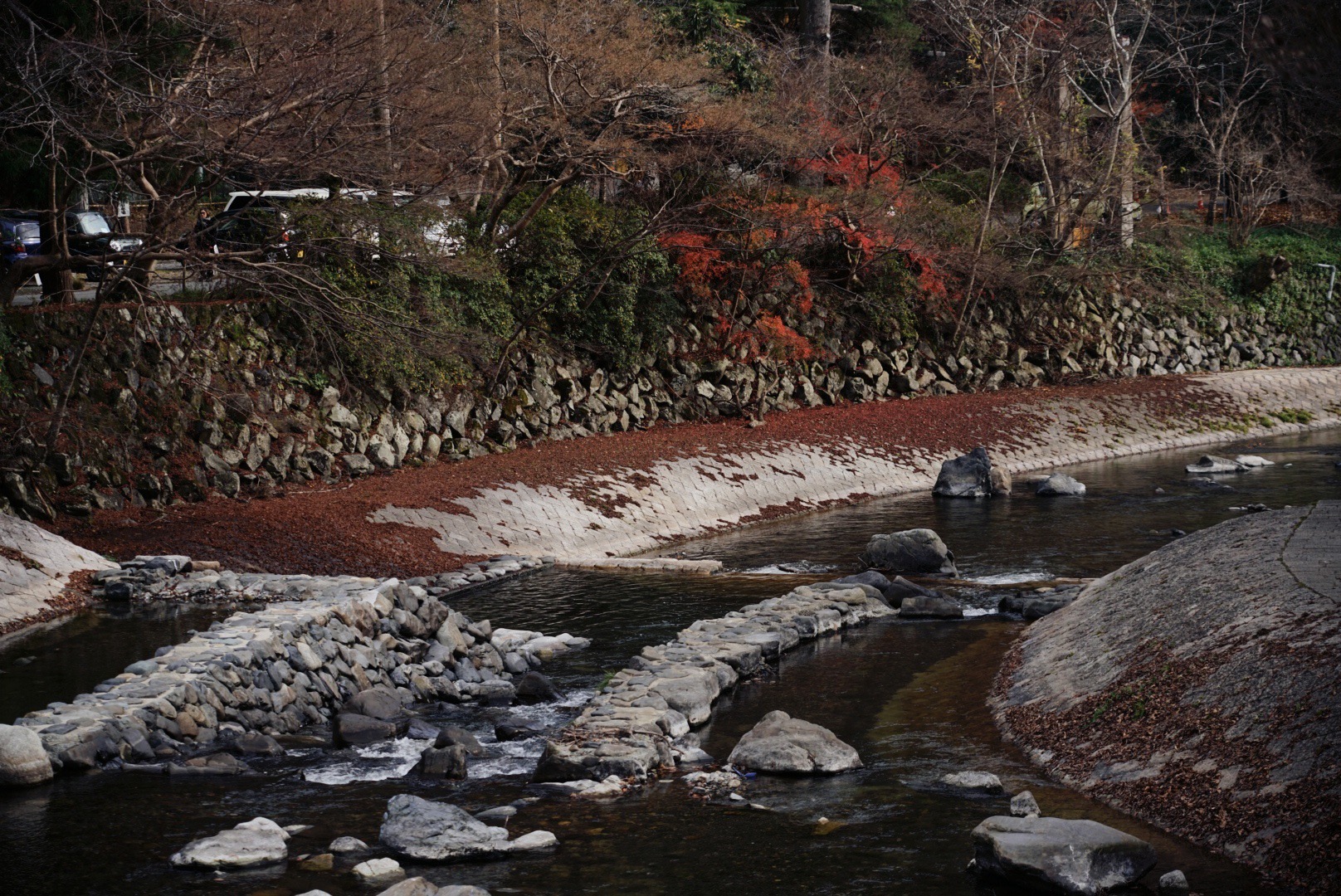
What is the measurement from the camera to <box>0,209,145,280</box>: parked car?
56.6 ft

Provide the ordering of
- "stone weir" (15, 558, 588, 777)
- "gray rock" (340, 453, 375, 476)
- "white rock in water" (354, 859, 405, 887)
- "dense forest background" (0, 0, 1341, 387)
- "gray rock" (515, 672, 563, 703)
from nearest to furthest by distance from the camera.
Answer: "white rock in water" (354, 859, 405, 887) → "stone weir" (15, 558, 588, 777) → "gray rock" (515, 672, 563, 703) → "dense forest background" (0, 0, 1341, 387) → "gray rock" (340, 453, 375, 476)

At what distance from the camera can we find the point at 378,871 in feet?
25.3

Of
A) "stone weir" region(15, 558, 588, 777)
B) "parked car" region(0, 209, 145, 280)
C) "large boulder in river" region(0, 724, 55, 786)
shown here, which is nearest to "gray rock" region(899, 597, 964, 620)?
"stone weir" region(15, 558, 588, 777)

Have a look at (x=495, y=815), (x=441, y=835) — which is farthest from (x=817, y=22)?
(x=441, y=835)

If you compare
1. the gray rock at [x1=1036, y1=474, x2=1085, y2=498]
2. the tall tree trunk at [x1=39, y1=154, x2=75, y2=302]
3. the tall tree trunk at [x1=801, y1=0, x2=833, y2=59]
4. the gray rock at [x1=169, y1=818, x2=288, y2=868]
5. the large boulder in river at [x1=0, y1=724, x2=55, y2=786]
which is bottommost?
the gray rock at [x1=1036, y1=474, x2=1085, y2=498]

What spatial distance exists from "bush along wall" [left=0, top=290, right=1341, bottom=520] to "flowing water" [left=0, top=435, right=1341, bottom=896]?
453 centimetres

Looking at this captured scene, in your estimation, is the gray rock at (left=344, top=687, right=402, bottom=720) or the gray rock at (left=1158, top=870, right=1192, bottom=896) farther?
the gray rock at (left=344, top=687, right=402, bottom=720)

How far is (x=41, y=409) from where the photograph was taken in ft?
59.5

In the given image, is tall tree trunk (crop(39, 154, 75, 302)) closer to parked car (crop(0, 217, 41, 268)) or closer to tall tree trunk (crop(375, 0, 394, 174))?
tall tree trunk (crop(375, 0, 394, 174))

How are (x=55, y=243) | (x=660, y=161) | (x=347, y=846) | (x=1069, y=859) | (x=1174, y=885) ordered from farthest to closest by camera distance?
(x=660, y=161)
(x=55, y=243)
(x=347, y=846)
(x=1069, y=859)
(x=1174, y=885)

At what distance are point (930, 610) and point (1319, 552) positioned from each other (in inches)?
192

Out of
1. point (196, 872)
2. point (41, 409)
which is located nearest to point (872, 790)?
point (196, 872)

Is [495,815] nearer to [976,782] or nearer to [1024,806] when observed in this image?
[976,782]

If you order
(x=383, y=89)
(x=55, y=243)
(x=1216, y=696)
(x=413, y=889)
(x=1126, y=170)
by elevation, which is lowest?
(x=413, y=889)
